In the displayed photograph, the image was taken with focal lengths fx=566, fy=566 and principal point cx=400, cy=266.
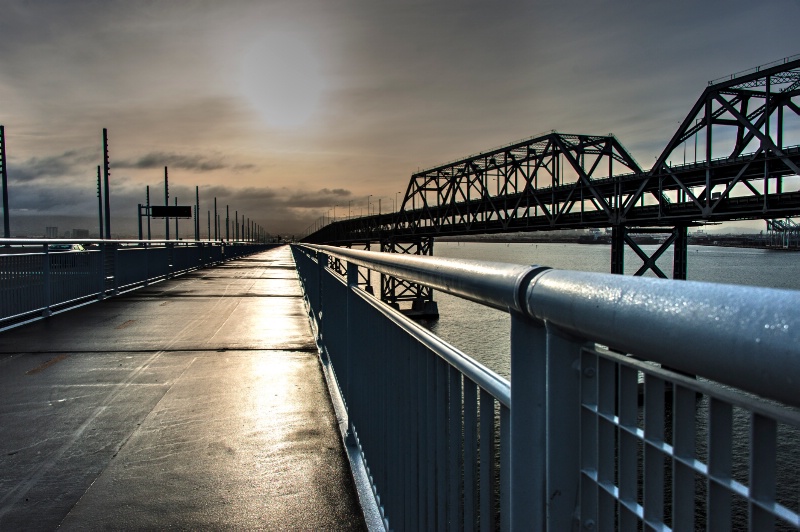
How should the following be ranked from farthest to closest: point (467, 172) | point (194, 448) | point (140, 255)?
point (467, 172)
point (140, 255)
point (194, 448)

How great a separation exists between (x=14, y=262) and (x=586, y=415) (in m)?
11.1

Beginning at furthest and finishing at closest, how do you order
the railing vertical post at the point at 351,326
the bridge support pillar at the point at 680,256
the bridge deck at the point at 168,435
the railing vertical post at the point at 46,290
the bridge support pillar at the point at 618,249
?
1. the bridge support pillar at the point at 618,249
2. the bridge support pillar at the point at 680,256
3. the railing vertical post at the point at 46,290
4. the railing vertical post at the point at 351,326
5. the bridge deck at the point at 168,435

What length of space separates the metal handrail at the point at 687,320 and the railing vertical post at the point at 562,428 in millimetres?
90

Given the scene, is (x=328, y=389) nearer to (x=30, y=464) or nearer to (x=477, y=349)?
(x=30, y=464)

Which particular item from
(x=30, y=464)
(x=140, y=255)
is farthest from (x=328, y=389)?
(x=140, y=255)

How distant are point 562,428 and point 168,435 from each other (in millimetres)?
3982

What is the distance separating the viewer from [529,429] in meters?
1.31

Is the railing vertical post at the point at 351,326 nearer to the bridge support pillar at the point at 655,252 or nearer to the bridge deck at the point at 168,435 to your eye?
the bridge deck at the point at 168,435

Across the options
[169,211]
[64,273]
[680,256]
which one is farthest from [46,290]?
[169,211]

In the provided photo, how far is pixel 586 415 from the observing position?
46.7 inches

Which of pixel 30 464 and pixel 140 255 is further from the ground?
pixel 140 255

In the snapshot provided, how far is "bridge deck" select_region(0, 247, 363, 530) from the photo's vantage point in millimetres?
3250

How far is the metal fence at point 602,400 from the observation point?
2.43 feet

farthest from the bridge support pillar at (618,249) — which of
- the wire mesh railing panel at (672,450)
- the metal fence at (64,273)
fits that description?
the wire mesh railing panel at (672,450)
